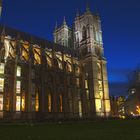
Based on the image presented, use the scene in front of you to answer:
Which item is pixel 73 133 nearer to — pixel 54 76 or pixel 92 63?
pixel 54 76

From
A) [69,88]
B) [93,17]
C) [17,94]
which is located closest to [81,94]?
[69,88]

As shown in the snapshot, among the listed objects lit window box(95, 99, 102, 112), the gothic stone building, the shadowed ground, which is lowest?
the shadowed ground

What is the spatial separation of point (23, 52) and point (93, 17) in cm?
4245

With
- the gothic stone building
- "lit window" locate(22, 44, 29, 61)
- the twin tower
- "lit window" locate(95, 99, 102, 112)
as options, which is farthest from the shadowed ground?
the twin tower

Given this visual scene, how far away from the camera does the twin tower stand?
81625 millimetres

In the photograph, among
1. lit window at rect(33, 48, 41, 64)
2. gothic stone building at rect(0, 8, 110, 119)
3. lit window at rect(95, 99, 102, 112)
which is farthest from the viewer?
lit window at rect(95, 99, 102, 112)

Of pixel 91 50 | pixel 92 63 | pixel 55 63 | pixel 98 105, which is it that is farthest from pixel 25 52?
pixel 98 105

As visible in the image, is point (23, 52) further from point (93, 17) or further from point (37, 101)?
point (93, 17)

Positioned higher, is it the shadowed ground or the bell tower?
the bell tower

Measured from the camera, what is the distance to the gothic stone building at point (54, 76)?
57875mm

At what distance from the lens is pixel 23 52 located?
224 feet

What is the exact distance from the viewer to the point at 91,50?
8781 centimetres

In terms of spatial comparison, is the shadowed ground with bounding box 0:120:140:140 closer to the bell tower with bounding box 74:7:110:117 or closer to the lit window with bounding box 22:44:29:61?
the lit window with bounding box 22:44:29:61

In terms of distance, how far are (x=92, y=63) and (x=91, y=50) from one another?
6417 millimetres
